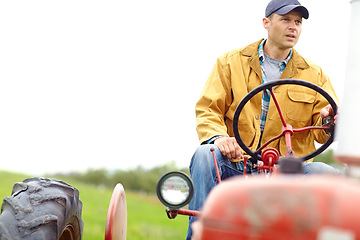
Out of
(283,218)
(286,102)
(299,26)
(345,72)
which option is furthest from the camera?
(299,26)

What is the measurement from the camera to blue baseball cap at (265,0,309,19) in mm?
3686

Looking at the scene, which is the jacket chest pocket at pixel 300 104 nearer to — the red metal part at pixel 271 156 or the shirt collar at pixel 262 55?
the shirt collar at pixel 262 55

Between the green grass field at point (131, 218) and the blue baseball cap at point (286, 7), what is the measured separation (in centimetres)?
409

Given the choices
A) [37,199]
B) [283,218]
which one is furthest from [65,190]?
[283,218]

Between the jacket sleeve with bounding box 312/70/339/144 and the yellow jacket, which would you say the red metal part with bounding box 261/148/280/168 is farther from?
the jacket sleeve with bounding box 312/70/339/144

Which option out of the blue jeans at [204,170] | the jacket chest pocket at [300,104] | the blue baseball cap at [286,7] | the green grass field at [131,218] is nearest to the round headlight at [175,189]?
the blue jeans at [204,170]

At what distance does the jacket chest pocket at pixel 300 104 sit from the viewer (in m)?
3.53

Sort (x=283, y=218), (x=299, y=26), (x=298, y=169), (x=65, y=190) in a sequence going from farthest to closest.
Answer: (x=299, y=26), (x=65, y=190), (x=298, y=169), (x=283, y=218)

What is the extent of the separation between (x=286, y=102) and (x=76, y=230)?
4.88ft

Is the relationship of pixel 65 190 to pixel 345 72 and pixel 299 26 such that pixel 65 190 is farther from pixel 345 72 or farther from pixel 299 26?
pixel 299 26

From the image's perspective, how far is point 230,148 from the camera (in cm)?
300

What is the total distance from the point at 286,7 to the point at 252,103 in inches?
27.6

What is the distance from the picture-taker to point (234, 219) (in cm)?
155

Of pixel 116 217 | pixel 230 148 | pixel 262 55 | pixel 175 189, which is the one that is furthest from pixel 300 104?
pixel 175 189
